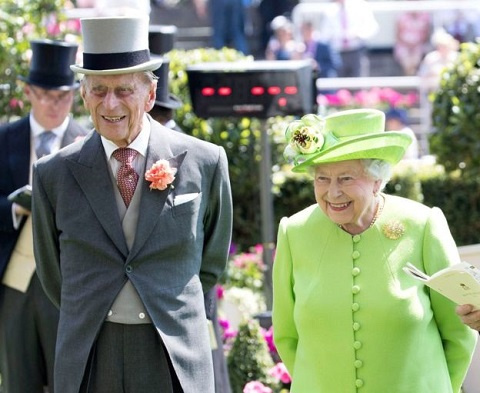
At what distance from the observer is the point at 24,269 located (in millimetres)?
6602

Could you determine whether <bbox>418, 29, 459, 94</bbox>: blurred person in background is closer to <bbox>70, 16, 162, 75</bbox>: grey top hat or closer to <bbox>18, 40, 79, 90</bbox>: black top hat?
<bbox>18, 40, 79, 90</bbox>: black top hat

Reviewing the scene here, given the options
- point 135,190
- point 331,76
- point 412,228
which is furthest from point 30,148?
point 331,76

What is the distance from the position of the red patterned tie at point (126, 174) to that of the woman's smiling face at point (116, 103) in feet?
0.15

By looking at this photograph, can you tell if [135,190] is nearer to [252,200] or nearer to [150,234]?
[150,234]

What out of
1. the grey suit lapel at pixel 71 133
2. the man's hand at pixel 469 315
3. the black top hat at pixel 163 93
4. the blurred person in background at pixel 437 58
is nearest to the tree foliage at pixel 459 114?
the black top hat at pixel 163 93

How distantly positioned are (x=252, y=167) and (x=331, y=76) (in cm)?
509

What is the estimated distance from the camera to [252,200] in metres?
10.8

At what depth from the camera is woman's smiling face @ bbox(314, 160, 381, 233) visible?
4793mm

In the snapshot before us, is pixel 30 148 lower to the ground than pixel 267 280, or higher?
higher

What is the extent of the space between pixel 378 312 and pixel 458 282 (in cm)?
40

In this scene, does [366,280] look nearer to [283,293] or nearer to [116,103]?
[283,293]

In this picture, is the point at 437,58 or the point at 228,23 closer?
the point at 437,58

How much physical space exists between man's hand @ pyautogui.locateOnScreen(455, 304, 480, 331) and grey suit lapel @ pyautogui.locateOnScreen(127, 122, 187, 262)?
1171mm

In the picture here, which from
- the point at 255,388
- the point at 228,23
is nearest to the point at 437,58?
the point at 228,23
